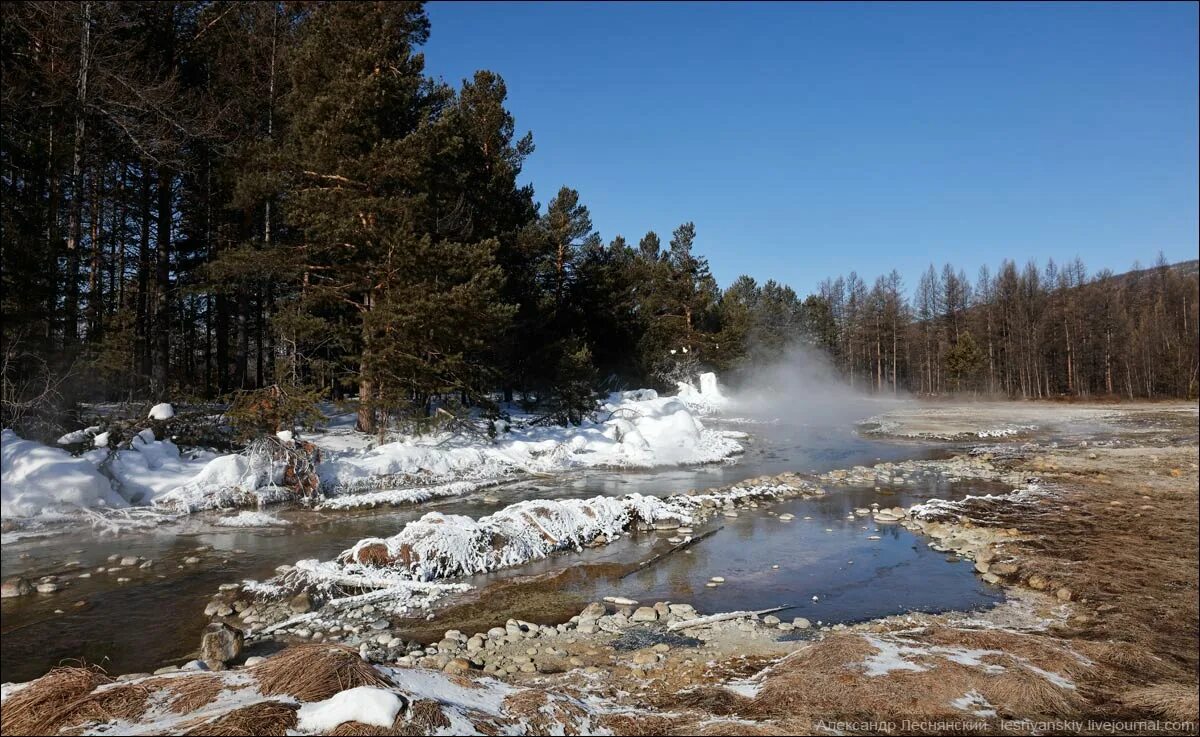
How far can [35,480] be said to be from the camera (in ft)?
11.8

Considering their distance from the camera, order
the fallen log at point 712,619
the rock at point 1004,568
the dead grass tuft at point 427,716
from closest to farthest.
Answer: the dead grass tuft at point 427,716, the fallen log at point 712,619, the rock at point 1004,568

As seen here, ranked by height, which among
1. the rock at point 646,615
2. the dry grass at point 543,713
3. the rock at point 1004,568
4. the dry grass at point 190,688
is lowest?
the rock at point 1004,568

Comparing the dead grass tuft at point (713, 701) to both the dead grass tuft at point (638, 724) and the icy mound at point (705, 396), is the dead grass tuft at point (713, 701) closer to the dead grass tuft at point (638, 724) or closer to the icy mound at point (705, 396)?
the dead grass tuft at point (638, 724)

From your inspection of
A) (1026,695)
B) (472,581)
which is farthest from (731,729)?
(472,581)

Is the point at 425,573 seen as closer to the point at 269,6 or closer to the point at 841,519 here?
the point at 841,519

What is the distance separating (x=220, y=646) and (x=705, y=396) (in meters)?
47.4

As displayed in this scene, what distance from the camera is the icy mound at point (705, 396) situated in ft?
159

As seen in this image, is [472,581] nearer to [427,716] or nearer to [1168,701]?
[427,716]

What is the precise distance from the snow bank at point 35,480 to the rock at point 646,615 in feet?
18.3

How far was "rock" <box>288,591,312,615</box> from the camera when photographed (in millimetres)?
7827

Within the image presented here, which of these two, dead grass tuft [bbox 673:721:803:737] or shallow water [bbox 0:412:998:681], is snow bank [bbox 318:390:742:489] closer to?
shallow water [bbox 0:412:998:681]

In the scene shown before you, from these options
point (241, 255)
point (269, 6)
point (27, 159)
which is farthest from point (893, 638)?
point (269, 6)

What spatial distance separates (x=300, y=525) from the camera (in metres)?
12.1

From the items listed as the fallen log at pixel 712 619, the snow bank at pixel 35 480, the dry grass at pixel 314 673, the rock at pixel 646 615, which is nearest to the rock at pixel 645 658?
the fallen log at pixel 712 619
